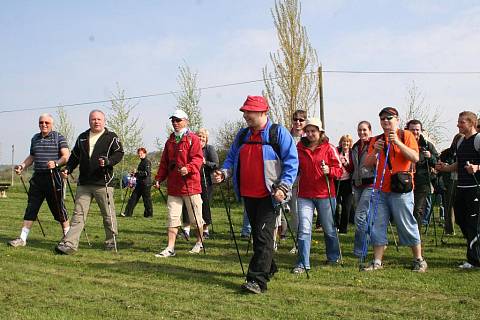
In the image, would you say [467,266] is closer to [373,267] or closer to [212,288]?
[373,267]

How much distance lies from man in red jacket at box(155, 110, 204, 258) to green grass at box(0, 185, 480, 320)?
0.51 metres

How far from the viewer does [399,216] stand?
7031 millimetres

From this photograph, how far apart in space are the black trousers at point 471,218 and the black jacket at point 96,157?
4845 mm

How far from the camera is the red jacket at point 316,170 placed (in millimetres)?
7445

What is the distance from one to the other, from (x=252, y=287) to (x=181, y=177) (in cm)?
286

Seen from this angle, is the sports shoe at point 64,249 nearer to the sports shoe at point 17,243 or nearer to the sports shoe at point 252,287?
the sports shoe at point 17,243

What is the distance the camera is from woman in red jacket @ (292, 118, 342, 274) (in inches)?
293

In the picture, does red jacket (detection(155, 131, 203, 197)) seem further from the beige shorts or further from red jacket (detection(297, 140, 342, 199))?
red jacket (detection(297, 140, 342, 199))

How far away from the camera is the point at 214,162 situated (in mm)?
10773

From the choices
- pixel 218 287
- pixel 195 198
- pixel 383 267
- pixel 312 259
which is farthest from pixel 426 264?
pixel 195 198

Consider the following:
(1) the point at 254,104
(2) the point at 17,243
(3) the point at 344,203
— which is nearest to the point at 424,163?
(3) the point at 344,203

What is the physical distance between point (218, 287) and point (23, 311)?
199 cm

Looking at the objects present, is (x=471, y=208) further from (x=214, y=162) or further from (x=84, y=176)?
(x=84, y=176)

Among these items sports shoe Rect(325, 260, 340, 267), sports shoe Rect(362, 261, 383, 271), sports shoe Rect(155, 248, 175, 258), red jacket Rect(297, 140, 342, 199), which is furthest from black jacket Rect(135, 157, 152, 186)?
sports shoe Rect(362, 261, 383, 271)
